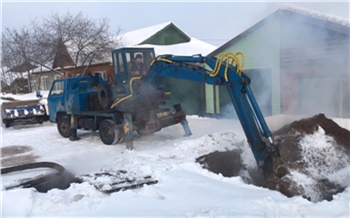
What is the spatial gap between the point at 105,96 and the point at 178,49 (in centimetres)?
1022

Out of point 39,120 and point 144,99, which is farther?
point 39,120

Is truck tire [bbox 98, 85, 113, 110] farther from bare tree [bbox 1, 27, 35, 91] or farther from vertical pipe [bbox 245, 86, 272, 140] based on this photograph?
bare tree [bbox 1, 27, 35, 91]

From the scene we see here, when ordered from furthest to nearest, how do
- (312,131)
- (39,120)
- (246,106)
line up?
1. (39,120)
2. (312,131)
3. (246,106)

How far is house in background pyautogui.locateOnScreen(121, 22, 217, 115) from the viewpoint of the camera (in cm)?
1410

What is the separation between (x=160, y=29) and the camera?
67.9 feet

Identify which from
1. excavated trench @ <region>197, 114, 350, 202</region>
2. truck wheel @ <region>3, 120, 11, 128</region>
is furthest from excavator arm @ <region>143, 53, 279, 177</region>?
truck wheel @ <region>3, 120, 11, 128</region>

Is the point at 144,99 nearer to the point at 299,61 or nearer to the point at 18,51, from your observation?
the point at 299,61

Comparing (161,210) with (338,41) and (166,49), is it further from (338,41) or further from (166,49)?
(166,49)

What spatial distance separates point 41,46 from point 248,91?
60.6 ft

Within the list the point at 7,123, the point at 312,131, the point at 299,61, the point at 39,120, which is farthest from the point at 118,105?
the point at 7,123

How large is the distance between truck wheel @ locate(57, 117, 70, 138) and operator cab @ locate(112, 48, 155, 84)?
8.35ft

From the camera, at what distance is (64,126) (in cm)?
991

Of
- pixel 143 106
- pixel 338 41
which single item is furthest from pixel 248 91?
pixel 338 41

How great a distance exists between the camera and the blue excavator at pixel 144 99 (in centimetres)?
517
